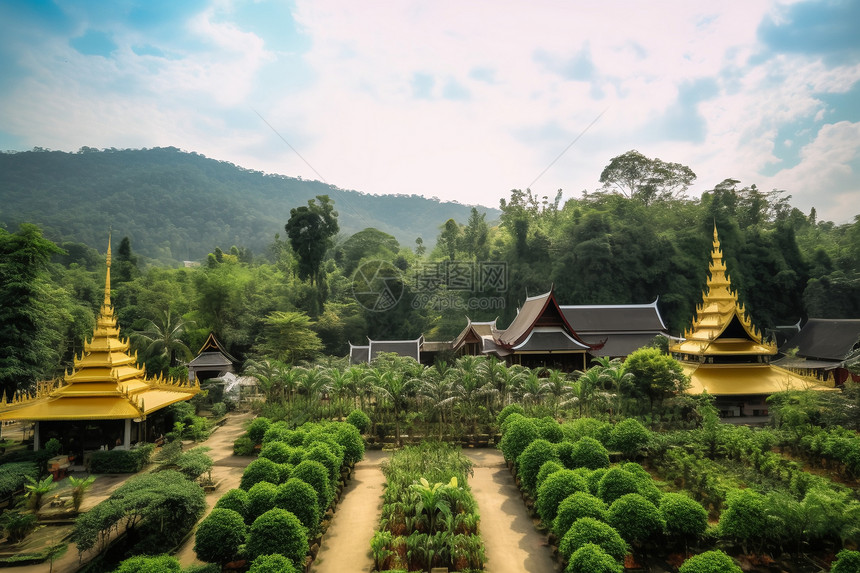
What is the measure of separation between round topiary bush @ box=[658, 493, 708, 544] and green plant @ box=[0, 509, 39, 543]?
12.0 meters

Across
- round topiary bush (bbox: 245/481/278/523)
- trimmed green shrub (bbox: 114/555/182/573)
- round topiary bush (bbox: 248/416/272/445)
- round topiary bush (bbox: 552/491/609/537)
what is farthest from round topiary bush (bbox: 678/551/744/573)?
round topiary bush (bbox: 248/416/272/445)

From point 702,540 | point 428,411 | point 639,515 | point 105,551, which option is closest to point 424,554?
point 639,515

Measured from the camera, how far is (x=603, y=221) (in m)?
38.0

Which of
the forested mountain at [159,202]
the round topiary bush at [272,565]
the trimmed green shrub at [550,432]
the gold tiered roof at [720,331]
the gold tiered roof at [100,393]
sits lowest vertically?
the round topiary bush at [272,565]

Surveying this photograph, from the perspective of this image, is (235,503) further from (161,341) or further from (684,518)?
(161,341)

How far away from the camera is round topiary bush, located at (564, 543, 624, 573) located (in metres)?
6.77

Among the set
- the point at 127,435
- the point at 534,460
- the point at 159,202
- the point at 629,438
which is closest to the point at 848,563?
the point at 534,460

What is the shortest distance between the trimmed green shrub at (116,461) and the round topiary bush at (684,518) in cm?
1325

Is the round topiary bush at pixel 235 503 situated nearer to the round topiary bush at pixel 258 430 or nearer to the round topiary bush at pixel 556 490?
the round topiary bush at pixel 556 490

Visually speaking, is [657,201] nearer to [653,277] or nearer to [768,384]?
[653,277]

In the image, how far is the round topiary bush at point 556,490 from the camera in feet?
29.7

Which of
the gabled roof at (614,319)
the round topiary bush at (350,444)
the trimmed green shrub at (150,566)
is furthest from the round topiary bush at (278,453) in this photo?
the gabled roof at (614,319)

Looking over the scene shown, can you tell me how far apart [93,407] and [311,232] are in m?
26.4

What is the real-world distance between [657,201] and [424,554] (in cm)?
5105
